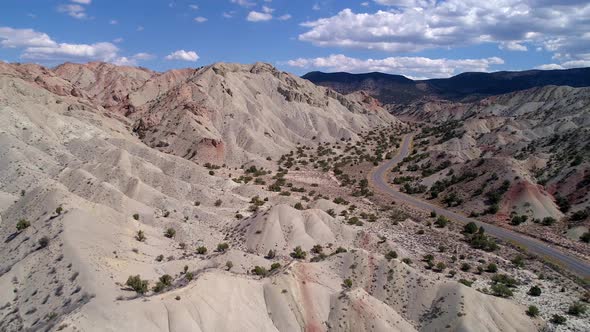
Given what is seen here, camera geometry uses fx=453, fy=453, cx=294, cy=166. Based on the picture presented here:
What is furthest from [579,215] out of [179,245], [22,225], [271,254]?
[22,225]

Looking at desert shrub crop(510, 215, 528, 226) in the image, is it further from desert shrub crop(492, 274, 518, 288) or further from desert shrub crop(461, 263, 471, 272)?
desert shrub crop(492, 274, 518, 288)

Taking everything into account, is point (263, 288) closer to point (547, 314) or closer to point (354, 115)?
point (547, 314)

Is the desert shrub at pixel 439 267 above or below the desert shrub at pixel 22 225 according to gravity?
below

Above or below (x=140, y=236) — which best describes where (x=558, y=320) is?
below

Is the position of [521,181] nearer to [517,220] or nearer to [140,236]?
[517,220]

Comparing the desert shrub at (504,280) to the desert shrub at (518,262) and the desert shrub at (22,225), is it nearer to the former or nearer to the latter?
the desert shrub at (518,262)

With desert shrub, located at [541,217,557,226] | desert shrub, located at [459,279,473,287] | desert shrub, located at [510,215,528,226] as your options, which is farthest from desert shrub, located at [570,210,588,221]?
desert shrub, located at [459,279,473,287]

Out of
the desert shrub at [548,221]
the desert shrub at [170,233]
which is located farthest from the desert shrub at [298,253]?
the desert shrub at [548,221]
